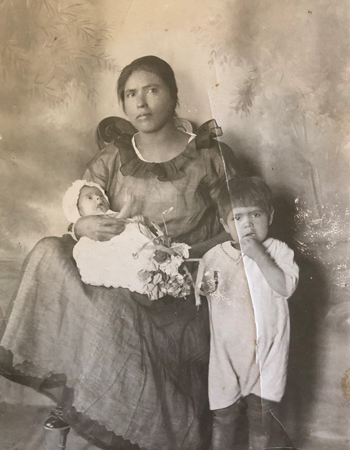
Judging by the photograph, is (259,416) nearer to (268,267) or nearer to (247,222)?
(268,267)

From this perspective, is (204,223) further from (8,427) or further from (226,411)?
(8,427)

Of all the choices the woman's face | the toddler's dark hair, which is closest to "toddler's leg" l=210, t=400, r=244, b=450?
the toddler's dark hair

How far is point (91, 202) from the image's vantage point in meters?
3.16

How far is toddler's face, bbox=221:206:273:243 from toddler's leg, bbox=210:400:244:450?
3.18 ft

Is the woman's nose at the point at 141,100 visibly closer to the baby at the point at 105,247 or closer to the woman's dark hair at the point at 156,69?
the woman's dark hair at the point at 156,69

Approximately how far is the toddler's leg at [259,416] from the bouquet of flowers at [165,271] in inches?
28.3

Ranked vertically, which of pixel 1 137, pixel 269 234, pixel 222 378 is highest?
pixel 1 137

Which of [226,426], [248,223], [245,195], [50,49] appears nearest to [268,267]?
[248,223]

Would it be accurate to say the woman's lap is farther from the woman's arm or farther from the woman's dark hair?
the woman's dark hair

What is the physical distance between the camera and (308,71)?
315cm

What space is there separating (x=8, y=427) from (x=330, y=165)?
2.43 m

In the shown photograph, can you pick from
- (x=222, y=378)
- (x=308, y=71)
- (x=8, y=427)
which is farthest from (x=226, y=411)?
(x=308, y=71)

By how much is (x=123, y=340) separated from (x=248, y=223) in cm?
99

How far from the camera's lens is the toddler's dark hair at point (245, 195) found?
3100 mm
